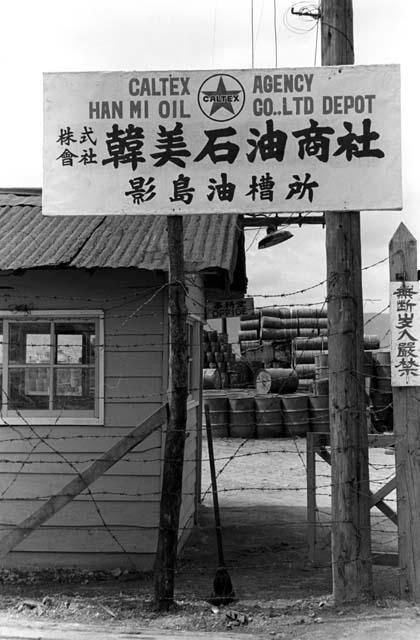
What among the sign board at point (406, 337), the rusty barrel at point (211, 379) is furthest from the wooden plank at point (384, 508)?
the rusty barrel at point (211, 379)

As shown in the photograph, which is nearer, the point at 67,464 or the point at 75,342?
the point at 67,464

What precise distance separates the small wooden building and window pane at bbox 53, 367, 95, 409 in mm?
Result: 11

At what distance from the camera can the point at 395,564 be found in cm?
656

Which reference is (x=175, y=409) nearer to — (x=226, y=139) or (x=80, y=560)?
(x=226, y=139)

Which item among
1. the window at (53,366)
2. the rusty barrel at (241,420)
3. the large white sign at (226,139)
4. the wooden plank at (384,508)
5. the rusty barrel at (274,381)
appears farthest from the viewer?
the rusty barrel at (274,381)

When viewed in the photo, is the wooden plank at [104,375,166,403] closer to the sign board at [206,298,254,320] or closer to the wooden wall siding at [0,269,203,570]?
the wooden wall siding at [0,269,203,570]

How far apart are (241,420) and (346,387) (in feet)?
47.1

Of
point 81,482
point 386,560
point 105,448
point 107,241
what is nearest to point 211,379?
point 105,448

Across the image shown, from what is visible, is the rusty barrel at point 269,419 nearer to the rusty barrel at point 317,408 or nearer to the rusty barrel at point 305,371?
the rusty barrel at point 317,408

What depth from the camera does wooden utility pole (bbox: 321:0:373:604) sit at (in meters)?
5.99

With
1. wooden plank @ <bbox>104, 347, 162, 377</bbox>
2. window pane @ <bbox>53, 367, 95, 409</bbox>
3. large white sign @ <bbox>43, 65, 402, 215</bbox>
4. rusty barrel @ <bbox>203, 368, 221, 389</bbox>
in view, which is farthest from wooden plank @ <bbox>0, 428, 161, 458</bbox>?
rusty barrel @ <bbox>203, 368, 221, 389</bbox>

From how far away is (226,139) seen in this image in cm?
604

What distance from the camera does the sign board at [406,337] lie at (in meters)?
6.08

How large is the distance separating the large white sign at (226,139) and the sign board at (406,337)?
72 cm
